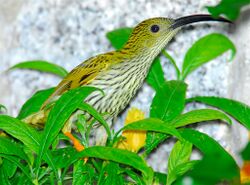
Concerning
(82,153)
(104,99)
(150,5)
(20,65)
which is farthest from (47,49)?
(82,153)

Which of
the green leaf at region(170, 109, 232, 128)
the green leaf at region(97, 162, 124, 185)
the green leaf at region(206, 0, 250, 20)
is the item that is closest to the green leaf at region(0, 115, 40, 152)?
the green leaf at region(97, 162, 124, 185)

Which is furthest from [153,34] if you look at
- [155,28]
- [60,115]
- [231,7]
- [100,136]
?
[231,7]

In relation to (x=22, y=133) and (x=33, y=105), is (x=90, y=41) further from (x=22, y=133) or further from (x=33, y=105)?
(x=22, y=133)

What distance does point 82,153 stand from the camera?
1.50 meters

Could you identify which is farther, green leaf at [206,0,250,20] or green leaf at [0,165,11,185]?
green leaf at [0,165,11,185]

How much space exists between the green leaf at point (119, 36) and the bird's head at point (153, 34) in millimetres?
122

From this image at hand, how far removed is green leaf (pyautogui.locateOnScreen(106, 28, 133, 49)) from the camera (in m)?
2.45

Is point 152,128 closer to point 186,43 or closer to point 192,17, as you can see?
point 192,17

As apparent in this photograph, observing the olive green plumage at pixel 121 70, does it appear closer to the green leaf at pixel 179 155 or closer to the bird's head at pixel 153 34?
the bird's head at pixel 153 34

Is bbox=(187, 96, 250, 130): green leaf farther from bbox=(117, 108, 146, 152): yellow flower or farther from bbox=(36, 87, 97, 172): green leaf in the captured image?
bbox=(36, 87, 97, 172): green leaf

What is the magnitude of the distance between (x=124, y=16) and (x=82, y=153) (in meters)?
1.25

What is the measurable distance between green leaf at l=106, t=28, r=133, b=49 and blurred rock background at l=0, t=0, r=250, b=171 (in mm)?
141

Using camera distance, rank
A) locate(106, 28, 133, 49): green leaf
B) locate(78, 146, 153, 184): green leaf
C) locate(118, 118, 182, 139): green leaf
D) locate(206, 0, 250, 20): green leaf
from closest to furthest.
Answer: locate(206, 0, 250, 20): green leaf → locate(78, 146, 153, 184): green leaf → locate(118, 118, 182, 139): green leaf → locate(106, 28, 133, 49): green leaf

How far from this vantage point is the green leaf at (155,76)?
2.29m
